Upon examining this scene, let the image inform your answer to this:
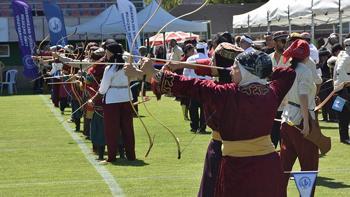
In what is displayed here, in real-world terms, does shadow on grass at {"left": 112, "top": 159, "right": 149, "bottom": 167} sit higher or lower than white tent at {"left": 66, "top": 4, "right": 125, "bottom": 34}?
lower

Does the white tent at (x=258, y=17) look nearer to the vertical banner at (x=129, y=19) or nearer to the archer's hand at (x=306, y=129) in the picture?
the vertical banner at (x=129, y=19)

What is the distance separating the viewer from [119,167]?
11203 millimetres

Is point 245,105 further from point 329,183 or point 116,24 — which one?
point 116,24

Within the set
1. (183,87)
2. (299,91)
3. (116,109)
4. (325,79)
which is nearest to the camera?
(183,87)

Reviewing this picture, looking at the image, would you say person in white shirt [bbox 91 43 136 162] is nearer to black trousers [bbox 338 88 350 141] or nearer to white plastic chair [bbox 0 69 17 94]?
black trousers [bbox 338 88 350 141]

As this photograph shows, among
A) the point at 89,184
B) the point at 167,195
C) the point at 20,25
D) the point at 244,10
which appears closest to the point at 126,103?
the point at 89,184

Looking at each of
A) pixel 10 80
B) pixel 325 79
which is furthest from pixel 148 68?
pixel 10 80

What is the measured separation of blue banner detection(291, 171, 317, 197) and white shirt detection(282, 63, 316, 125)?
5.40ft

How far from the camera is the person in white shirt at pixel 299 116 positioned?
25.8 feet

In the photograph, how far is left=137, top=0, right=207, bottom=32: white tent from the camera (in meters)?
28.4

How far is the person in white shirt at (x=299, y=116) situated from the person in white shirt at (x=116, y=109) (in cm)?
366

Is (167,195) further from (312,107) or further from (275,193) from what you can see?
(275,193)

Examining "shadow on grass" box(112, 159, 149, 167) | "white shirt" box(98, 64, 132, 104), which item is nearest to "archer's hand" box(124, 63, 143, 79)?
"white shirt" box(98, 64, 132, 104)

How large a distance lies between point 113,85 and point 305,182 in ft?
17.9
